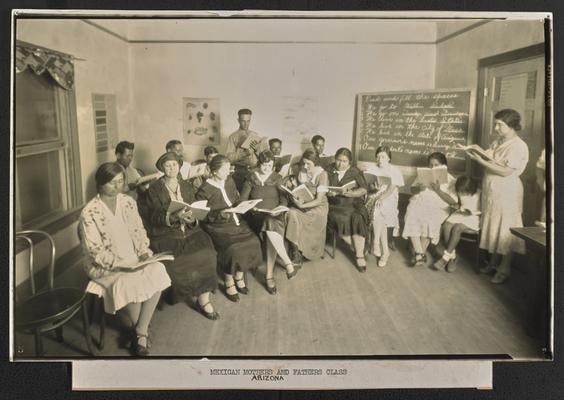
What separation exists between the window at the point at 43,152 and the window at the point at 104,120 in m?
0.11

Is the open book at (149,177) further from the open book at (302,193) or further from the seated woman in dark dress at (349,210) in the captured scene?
the seated woman in dark dress at (349,210)

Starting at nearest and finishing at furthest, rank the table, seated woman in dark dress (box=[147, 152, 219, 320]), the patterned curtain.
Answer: the patterned curtain < seated woman in dark dress (box=[147, 152, 219, 320]) < the table

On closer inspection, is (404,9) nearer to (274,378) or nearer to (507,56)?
(507,56)

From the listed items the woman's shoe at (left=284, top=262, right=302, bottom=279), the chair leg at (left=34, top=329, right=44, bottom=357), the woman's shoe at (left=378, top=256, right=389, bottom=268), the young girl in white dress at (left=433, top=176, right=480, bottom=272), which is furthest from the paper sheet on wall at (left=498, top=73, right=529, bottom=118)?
the chair leg at (left=34, top=329, right=44, bottom=357)

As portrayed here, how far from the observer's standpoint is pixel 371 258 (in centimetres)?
276

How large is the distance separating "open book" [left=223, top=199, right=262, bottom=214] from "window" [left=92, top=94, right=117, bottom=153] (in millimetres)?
686

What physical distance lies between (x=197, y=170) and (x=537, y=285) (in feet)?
6.21

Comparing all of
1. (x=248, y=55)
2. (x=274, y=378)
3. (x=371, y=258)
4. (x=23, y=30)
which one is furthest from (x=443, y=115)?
(x=23, y=30)

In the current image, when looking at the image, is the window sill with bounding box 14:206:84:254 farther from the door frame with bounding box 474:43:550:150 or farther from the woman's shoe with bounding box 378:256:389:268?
the door frame with bounding box 474:43:550:150

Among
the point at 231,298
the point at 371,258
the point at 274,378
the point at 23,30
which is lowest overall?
the point at 274,378

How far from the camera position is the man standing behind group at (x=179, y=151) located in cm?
261

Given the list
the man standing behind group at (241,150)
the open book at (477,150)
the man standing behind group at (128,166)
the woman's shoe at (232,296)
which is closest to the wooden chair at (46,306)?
the man standing behind group at (128,166)

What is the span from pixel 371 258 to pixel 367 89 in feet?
2.91

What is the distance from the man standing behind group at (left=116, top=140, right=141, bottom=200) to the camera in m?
2.58
